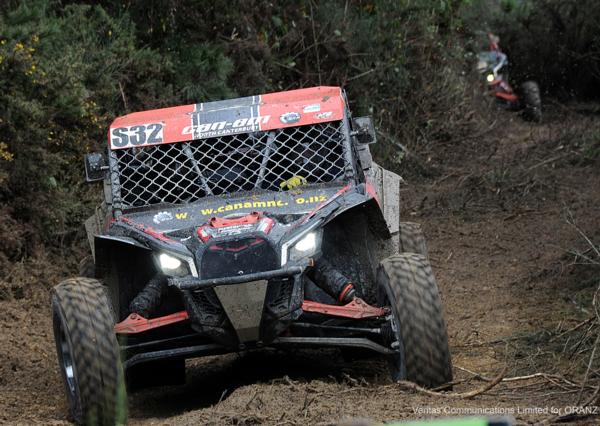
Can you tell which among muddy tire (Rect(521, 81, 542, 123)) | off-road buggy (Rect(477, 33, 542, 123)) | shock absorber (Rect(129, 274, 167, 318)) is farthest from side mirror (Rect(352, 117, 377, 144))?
muddy tire (Rect(521, 81, 542, 123))

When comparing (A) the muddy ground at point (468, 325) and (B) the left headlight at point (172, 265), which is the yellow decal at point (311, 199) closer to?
(B) the left headlight at point (172, 265)

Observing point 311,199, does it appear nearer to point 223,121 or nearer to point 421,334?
point 223,121

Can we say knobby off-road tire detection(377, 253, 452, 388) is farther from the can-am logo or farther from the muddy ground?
the can-am logo

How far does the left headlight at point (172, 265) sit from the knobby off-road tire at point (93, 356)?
1.33 ft

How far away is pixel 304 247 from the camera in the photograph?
6969 mm

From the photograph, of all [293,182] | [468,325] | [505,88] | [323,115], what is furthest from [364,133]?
[505,88]

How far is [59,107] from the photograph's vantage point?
36.1ft

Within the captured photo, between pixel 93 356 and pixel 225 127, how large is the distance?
2.12 meters

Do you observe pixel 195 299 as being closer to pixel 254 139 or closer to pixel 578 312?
pixel 254 139

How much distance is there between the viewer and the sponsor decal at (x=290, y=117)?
798 centimetres

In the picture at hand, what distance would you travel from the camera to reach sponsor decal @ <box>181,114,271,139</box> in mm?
7973

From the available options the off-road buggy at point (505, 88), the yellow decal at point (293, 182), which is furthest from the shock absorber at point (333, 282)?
the off-road buggy at point (505, 88)

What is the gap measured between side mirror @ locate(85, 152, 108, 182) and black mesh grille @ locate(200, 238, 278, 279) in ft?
5.62

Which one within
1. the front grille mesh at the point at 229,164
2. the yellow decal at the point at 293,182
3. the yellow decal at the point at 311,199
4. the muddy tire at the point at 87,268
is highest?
the front grille mesh at the point at 229,164
